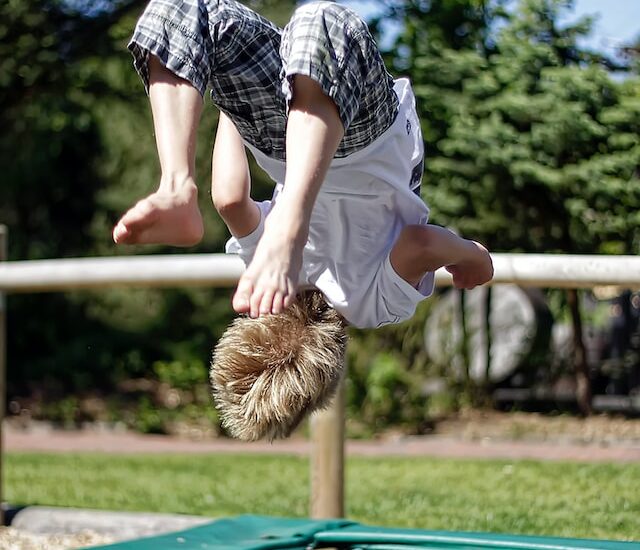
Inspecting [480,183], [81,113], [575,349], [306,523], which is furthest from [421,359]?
[306,523]

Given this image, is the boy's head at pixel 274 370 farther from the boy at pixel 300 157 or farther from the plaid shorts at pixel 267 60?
the plaid shorts at pixel 267 60

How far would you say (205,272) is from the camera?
12.8ft

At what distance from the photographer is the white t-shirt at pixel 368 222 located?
8.95 feet

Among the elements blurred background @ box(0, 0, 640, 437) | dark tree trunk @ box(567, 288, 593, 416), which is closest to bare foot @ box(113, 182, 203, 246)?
blurred background @ box(0, 0, 640, 437)

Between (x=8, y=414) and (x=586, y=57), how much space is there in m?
6.35

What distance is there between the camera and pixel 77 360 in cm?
1098

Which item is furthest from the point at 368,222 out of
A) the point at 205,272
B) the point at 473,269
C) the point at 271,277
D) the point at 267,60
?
the point at 205,272

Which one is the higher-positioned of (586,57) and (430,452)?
(586,57)

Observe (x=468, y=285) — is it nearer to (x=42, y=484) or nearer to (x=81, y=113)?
(x=42, y=484)

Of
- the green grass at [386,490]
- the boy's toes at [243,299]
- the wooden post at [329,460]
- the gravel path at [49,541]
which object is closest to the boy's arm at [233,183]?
the boy's toes at [243,299]

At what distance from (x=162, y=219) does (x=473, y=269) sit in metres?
0.98

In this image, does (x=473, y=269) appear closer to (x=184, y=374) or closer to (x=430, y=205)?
(x=430, y=205)

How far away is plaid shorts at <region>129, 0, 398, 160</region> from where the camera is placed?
2.37 m

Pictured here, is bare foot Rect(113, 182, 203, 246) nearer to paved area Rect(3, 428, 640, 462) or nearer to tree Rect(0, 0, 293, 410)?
paved area Rect(3, 428, 640, 462)
